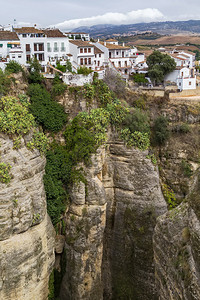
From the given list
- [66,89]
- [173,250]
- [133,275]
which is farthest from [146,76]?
[173,250]

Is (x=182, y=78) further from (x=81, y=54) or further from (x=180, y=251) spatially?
(x=180, y=251)

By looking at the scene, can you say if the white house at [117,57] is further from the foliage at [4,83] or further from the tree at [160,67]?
the foliage at [4,83]

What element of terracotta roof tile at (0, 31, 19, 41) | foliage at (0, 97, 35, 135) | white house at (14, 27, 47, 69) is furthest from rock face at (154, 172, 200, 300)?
terracotta roof tile at (0, 31, 19, 41)

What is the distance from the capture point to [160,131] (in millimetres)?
25422

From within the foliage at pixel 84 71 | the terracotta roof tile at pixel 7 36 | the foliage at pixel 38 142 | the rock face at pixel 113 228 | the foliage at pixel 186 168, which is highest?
the terracotta roof tile at pixel 7 36

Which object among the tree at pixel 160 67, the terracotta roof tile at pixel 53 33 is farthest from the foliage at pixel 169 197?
the terracotta roof tile at pixel 53 33

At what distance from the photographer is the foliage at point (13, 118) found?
1852cm

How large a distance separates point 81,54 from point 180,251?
22.7 metres

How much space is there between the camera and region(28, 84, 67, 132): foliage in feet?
75.9

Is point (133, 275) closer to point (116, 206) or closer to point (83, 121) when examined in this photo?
point (116, 206)

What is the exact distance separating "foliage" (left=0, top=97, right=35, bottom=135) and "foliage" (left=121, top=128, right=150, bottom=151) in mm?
7056

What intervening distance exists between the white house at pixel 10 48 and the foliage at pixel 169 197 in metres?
15.4

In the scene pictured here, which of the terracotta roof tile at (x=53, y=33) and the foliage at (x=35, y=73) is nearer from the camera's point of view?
the foliage at (x=35, y=73)

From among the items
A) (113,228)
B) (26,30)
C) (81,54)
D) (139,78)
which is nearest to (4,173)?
(113,228)
